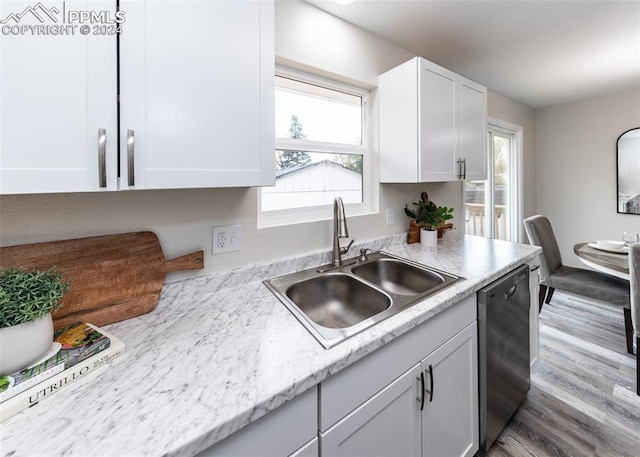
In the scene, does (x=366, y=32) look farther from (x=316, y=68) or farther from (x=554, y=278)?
(x=554, y=278)

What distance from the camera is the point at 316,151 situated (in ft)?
5.35

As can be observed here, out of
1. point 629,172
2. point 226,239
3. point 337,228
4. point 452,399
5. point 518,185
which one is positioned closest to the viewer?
point 452,399

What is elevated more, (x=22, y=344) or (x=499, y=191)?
(x=499, y=191)

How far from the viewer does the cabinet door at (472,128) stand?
1.85 metres

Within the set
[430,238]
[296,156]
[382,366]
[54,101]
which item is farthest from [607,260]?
[54,101]

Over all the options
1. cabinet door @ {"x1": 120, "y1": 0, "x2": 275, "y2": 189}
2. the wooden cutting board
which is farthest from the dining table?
the wooden cutting board

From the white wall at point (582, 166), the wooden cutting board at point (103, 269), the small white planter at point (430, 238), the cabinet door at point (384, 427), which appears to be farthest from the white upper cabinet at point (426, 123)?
the white wall at point (582, 166)

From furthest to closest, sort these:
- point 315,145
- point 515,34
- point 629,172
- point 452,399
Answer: point 629,172 → point 515,34 → point 315,145 → point 452,399

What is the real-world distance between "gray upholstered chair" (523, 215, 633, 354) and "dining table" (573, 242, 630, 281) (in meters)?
0.23

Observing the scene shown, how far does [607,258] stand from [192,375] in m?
2.94

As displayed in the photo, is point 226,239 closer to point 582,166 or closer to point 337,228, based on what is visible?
point 337,228

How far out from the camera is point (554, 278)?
2.50 meters

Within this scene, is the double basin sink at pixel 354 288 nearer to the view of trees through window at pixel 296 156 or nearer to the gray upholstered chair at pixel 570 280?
the view of trees through window at pixel 296 156

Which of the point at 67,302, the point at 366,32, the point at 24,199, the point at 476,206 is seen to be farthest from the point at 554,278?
the point at 24,199
